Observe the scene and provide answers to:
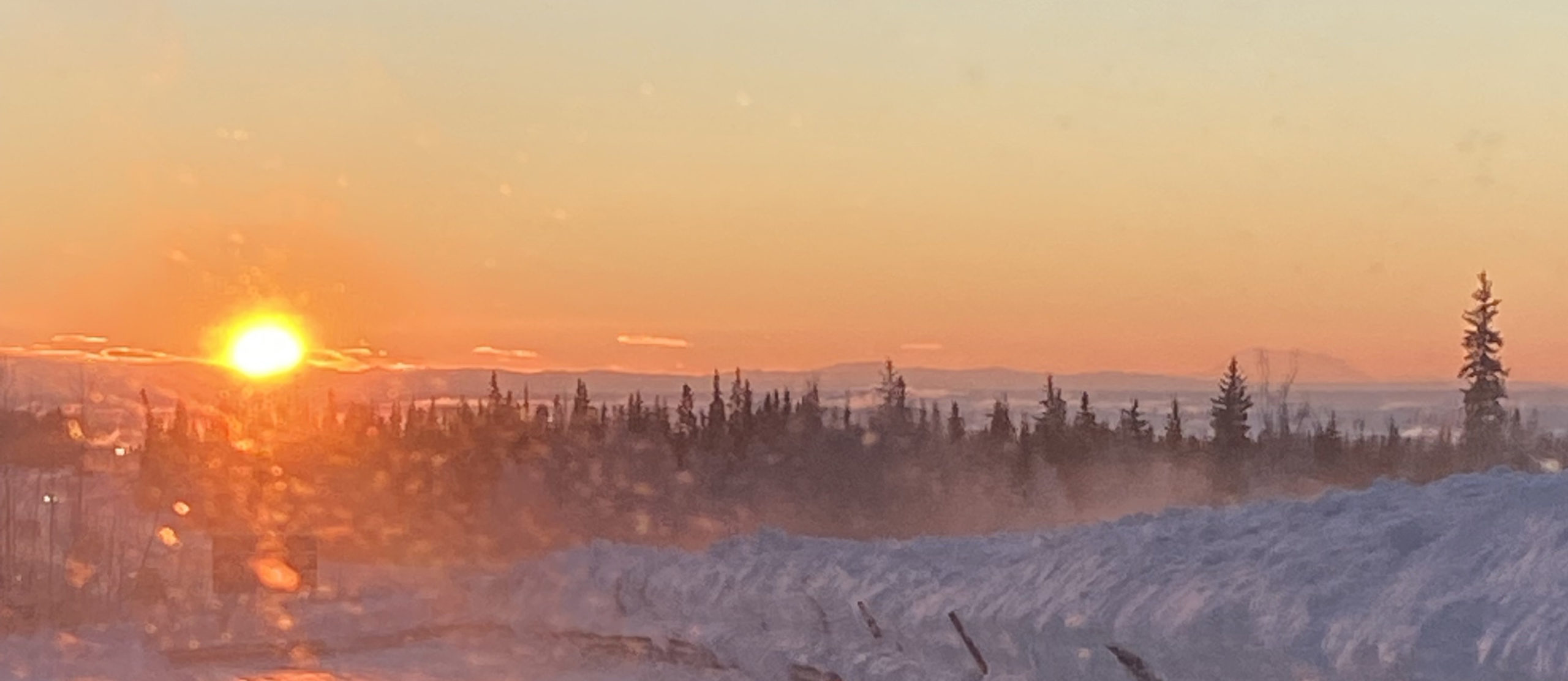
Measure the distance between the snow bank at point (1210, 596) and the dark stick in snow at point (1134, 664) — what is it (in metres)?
0.08

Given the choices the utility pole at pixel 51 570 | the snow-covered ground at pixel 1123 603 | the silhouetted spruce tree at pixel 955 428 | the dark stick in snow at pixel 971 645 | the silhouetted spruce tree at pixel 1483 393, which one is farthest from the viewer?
the silhouetted spruce tree at pixel 955 428

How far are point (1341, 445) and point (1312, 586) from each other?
107114 mm

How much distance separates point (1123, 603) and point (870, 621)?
450 cm

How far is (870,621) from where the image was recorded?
720 inches

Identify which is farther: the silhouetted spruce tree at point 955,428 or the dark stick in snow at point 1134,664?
the silhouetted spruce tree at point 955,428

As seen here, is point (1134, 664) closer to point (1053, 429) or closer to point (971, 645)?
point (971, 645)

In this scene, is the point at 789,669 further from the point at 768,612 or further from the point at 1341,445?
the point at 1341,445

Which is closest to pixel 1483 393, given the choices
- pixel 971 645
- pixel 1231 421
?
pixel 1231 421

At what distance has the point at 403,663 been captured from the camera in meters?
24.5

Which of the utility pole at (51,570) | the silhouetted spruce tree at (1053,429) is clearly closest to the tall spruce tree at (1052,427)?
the silhouetted spruce tree at (1053,429)

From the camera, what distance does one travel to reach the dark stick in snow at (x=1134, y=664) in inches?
529

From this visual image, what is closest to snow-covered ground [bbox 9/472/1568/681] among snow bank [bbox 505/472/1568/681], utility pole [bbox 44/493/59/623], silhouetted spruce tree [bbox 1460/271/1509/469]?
snow bank [bbox 505/472/1568/681]

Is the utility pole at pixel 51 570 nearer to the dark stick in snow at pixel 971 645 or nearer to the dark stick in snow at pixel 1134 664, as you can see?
the dark stick in snow at pixel 971 645

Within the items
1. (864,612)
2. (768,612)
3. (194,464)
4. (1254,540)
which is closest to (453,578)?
(768,612)
